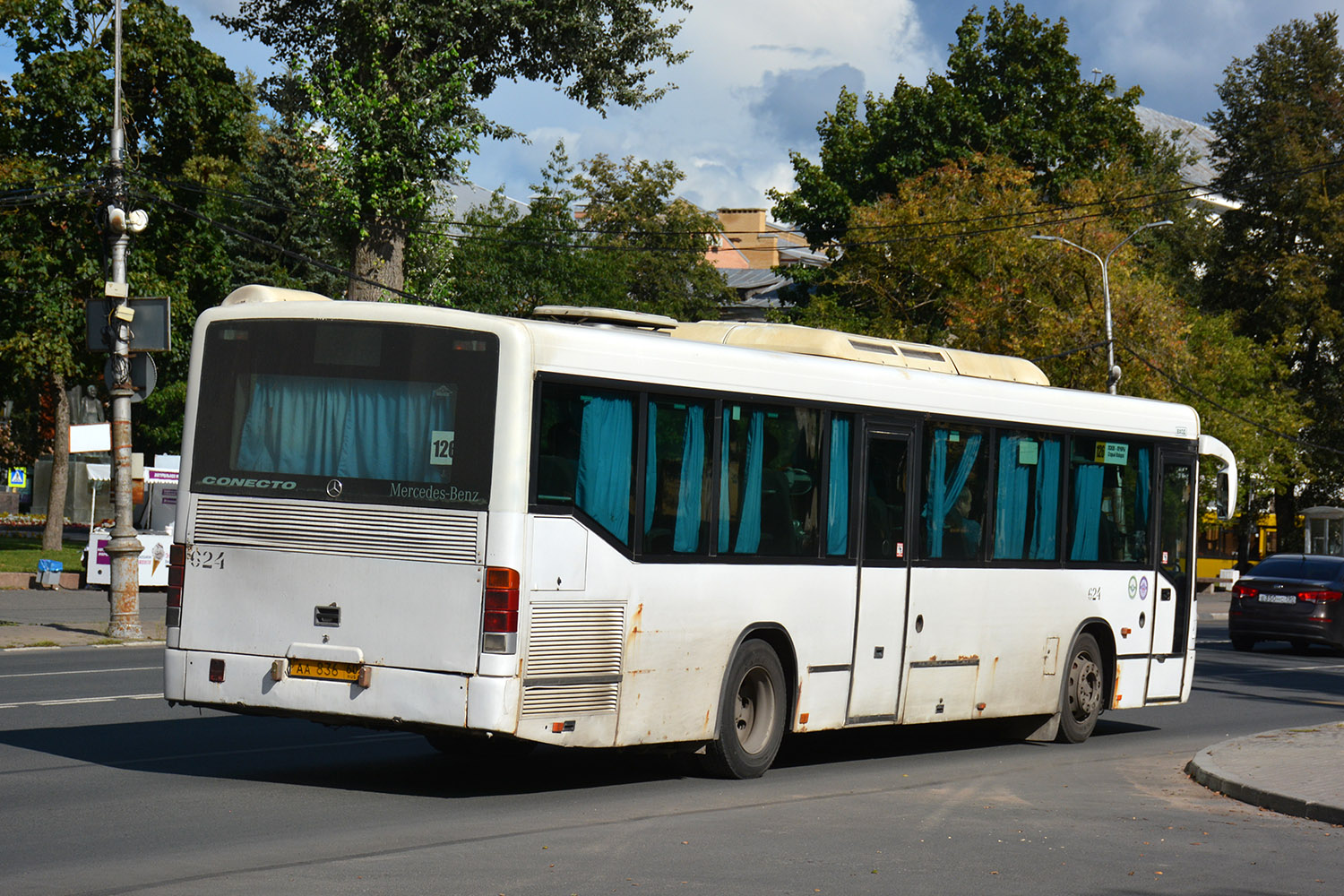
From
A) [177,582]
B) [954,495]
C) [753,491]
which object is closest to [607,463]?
[753,491]

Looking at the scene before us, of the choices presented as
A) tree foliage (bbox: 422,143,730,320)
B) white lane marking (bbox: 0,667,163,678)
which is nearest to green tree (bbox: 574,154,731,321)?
tree foliage (bbox: 422,143,730,320)

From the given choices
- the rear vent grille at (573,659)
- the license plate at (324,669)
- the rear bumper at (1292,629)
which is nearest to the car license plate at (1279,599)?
the rear bumper at (1292,629)

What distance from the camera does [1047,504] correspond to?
46.9 feet

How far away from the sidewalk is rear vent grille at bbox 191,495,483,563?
1302 centimetres

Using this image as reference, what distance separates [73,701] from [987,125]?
162 ft

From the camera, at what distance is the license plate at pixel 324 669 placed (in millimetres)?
9773

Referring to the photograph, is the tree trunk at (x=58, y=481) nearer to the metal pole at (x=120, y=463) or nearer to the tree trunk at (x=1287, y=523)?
the metal pole at (x=120, y=463)

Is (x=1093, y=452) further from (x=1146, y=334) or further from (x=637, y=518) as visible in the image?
(x=1146, y=334)

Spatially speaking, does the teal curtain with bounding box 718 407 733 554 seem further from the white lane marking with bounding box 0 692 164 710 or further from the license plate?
the white lane marking with bounding box 0 692 164 710

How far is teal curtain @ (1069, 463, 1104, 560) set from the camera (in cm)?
1466

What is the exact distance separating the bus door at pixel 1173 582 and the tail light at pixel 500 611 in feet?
26.7

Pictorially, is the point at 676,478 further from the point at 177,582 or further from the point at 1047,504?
the point at 1047,504

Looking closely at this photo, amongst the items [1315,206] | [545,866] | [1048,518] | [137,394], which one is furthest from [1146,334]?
[545,866]

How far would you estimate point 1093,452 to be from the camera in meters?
14.9
